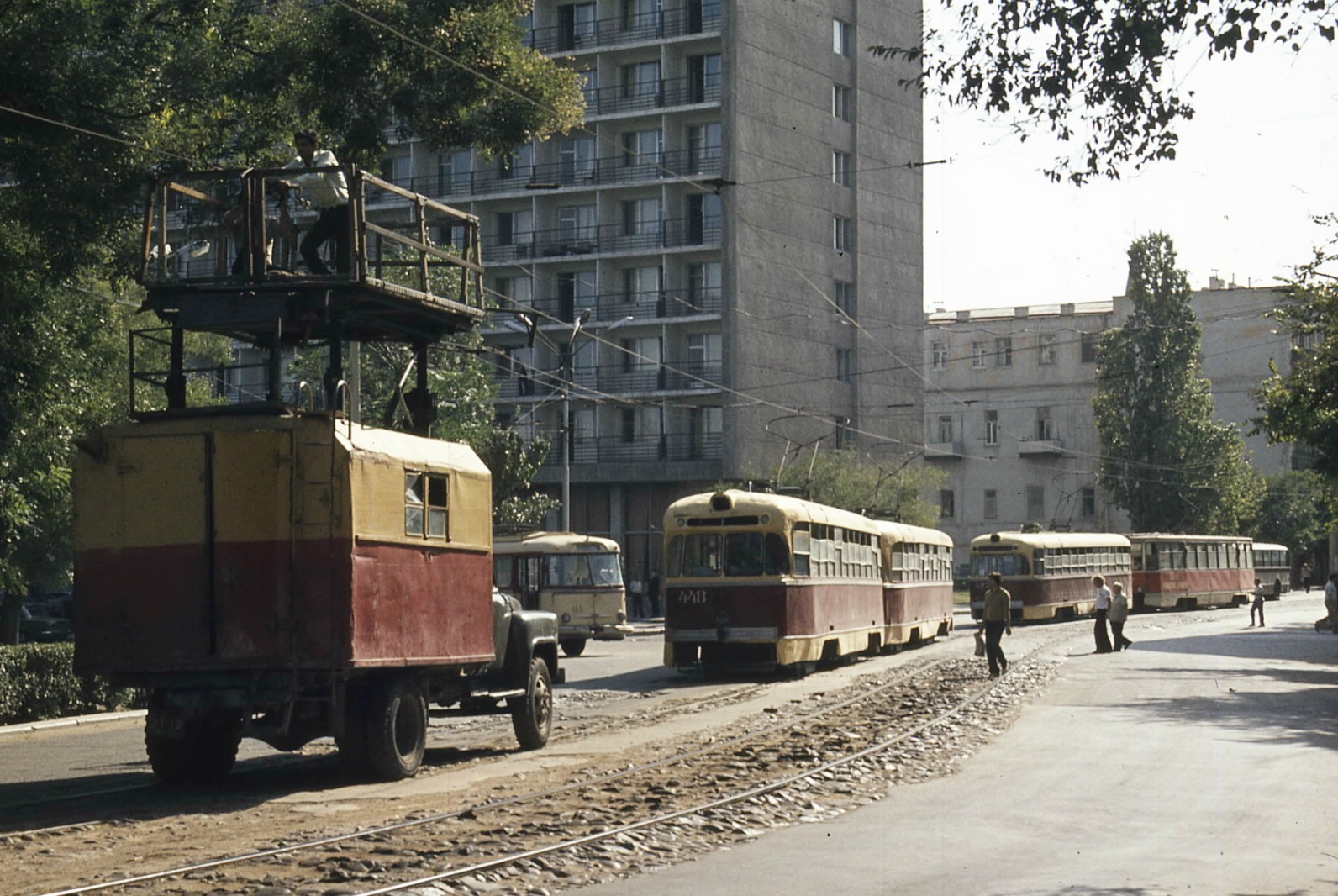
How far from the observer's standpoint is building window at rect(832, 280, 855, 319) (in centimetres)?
6950

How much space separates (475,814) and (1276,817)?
5.63m

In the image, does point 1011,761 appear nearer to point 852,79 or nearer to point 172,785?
point 172,785

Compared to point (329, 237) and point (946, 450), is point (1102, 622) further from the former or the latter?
point (946, 450)

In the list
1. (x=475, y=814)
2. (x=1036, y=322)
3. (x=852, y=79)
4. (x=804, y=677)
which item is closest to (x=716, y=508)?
(x=804, y=677)

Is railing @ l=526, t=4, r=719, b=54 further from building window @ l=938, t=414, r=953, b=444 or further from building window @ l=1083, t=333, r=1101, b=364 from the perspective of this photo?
building window @ l=938, t=414, r=953, b=444

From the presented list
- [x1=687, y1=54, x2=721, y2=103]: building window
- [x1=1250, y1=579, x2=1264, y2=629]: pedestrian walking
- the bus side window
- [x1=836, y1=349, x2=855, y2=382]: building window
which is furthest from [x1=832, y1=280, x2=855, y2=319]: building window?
the bus side window

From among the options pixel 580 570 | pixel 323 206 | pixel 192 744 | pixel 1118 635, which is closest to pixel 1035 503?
pixel 580 570

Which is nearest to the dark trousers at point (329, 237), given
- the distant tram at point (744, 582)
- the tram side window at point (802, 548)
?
the distant tram at point (744, 582)

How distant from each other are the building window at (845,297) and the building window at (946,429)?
24860mm

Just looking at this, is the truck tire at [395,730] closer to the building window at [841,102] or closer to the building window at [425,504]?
the building window at [425,504]

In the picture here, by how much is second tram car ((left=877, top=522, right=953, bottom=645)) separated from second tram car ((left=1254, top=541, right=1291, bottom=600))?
36.0 m

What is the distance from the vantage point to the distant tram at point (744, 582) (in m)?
28.9

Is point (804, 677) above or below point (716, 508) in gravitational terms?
below

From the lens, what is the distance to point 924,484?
226ft
